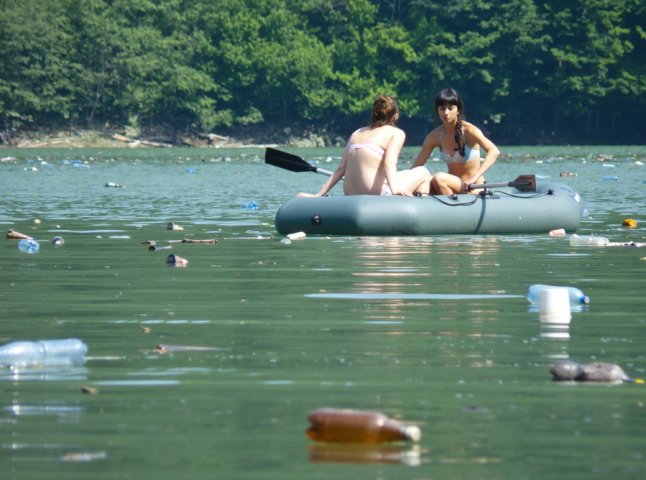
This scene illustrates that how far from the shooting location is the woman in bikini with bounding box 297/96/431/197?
14.9 metres

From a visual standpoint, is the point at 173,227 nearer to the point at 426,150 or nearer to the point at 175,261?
the point at 426,150

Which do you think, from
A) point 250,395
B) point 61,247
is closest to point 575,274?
point 61,247

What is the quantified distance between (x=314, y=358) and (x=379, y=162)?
333 inches

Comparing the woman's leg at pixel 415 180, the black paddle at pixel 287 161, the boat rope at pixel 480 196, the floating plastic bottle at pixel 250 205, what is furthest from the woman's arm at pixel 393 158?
the floating plastic bottle at pixel 250 205

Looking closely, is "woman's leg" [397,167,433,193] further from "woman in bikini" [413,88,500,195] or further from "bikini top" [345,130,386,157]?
"bikini top" [345,130,386,157]

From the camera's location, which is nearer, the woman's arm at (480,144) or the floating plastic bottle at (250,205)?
the woman's arm at (480,144)

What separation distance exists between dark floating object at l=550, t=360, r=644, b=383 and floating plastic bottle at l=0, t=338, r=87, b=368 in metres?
1.78

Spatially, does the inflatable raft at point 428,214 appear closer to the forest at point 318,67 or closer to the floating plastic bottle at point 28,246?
the floating plastic bottle at point 28,246

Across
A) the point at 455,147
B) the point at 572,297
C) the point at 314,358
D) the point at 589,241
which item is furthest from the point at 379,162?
the point at 314,358

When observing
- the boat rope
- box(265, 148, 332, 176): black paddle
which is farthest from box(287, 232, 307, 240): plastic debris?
box(265, 148, 332, 176): black paddle

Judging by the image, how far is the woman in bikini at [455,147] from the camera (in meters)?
15.1

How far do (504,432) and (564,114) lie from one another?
8158 cm

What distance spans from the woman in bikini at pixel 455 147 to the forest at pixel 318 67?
67608 millimetres

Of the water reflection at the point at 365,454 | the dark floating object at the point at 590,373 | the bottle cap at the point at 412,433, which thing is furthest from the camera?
the dark floating object at the point at 590,373
